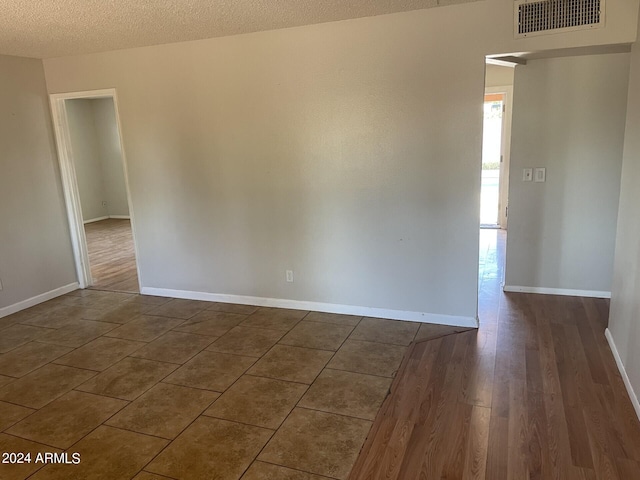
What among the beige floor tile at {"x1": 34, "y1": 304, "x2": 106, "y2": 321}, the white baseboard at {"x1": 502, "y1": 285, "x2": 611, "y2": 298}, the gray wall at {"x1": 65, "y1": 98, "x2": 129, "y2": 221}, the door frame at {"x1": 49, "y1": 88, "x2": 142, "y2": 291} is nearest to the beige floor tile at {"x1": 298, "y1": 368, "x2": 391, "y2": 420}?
the white baseboard at {"x1": 502, "y1": 285, "x2": 611, "y2": 298}

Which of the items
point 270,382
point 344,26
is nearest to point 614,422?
point 270,382

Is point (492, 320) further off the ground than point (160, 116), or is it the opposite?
point (160, 116)

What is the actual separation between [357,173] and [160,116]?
1.97 metres

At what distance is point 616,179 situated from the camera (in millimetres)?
3854

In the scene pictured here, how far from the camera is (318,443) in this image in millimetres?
2227

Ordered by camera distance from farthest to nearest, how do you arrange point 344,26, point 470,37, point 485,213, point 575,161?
point 485,213 < point 575,161 < point 344,26 < point 470,37

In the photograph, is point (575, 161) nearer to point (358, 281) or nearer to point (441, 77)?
point (441, 77)

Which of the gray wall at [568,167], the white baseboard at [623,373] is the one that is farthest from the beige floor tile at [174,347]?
the gray wall at [568,167]

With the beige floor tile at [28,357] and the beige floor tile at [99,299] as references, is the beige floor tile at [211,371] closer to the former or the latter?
the beige floor tile at [28,357]

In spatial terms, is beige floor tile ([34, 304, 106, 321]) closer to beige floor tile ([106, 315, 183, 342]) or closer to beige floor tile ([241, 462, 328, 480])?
beige floor tile ([106, 315, 183, 342])

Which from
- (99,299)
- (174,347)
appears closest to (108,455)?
(174,347)

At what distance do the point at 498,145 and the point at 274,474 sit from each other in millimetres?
7125

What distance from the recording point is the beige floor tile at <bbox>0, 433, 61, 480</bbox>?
207 cm

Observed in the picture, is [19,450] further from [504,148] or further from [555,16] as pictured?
[504,148]
